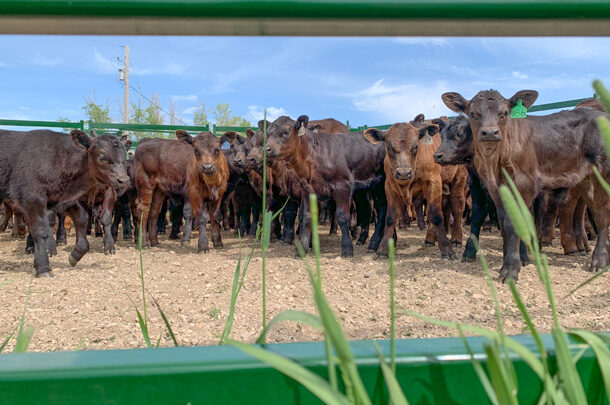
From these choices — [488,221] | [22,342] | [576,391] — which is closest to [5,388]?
[22,342]

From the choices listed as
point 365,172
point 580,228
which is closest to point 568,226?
point 580,228

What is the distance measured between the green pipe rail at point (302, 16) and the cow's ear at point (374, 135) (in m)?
6.38

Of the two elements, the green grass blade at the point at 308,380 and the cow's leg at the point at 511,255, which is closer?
the green grass blade at the point at 308,380

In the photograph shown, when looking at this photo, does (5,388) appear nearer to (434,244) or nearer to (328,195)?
(328,195)

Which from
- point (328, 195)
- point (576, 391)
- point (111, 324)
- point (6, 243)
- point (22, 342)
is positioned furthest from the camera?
point (6, 243)

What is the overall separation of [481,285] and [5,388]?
4.91 metres

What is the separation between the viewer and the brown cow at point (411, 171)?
6.58 m

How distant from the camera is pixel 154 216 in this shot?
9.55 metres

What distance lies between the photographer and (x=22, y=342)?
76cm

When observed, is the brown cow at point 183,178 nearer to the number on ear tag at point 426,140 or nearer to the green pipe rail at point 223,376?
the number on ear tag at point 426,140

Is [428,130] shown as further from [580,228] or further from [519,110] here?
[580,228]

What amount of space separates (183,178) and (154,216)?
0.93 metres

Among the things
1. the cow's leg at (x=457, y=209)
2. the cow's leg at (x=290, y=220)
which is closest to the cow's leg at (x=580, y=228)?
the cow's leg at (x=457, y=209)

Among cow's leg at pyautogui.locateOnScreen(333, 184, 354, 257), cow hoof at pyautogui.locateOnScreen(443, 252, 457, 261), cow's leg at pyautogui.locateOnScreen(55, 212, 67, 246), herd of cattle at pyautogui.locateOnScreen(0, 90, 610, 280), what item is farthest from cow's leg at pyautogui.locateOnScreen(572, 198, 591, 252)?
cow's leg at pyautogui.locateOnScreen(55, 212, 67, 246)
